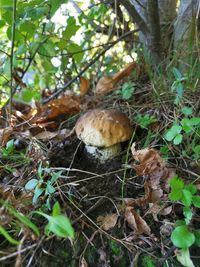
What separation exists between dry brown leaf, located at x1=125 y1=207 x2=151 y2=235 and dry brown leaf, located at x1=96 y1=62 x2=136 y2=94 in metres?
1.09

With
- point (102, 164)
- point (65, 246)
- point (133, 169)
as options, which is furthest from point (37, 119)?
point (65, 246)

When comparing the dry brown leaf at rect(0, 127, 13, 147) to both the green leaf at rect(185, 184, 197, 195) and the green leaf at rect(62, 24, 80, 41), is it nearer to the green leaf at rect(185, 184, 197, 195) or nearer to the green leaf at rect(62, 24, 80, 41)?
the green leaf at rect(62, 24, 80, 41)

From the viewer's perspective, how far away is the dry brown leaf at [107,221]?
1078 millimetres

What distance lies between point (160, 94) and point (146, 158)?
526mm

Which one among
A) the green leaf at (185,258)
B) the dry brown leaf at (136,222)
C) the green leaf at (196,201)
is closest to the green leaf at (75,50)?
the dry brown leaf at (136,222)

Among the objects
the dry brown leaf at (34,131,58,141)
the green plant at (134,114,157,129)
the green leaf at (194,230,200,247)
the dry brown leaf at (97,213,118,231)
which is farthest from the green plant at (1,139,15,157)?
the green leaf at (194,230,200,247)

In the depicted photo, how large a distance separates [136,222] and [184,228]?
21 centimetres

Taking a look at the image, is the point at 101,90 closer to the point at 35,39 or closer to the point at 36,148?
the point at 35,39

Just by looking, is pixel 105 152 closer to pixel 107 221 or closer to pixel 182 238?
pixel 107 221

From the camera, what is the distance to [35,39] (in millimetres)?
1697

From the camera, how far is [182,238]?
2.85 feet

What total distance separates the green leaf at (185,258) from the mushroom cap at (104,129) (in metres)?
0.59

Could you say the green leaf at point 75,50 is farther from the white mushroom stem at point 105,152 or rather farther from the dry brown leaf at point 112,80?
the white mushroom stem at point 105,152

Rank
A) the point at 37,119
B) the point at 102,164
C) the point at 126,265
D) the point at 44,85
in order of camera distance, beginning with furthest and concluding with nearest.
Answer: the point at 44,85, the point at 37,119, the point at 102,164, the point at 126,265
